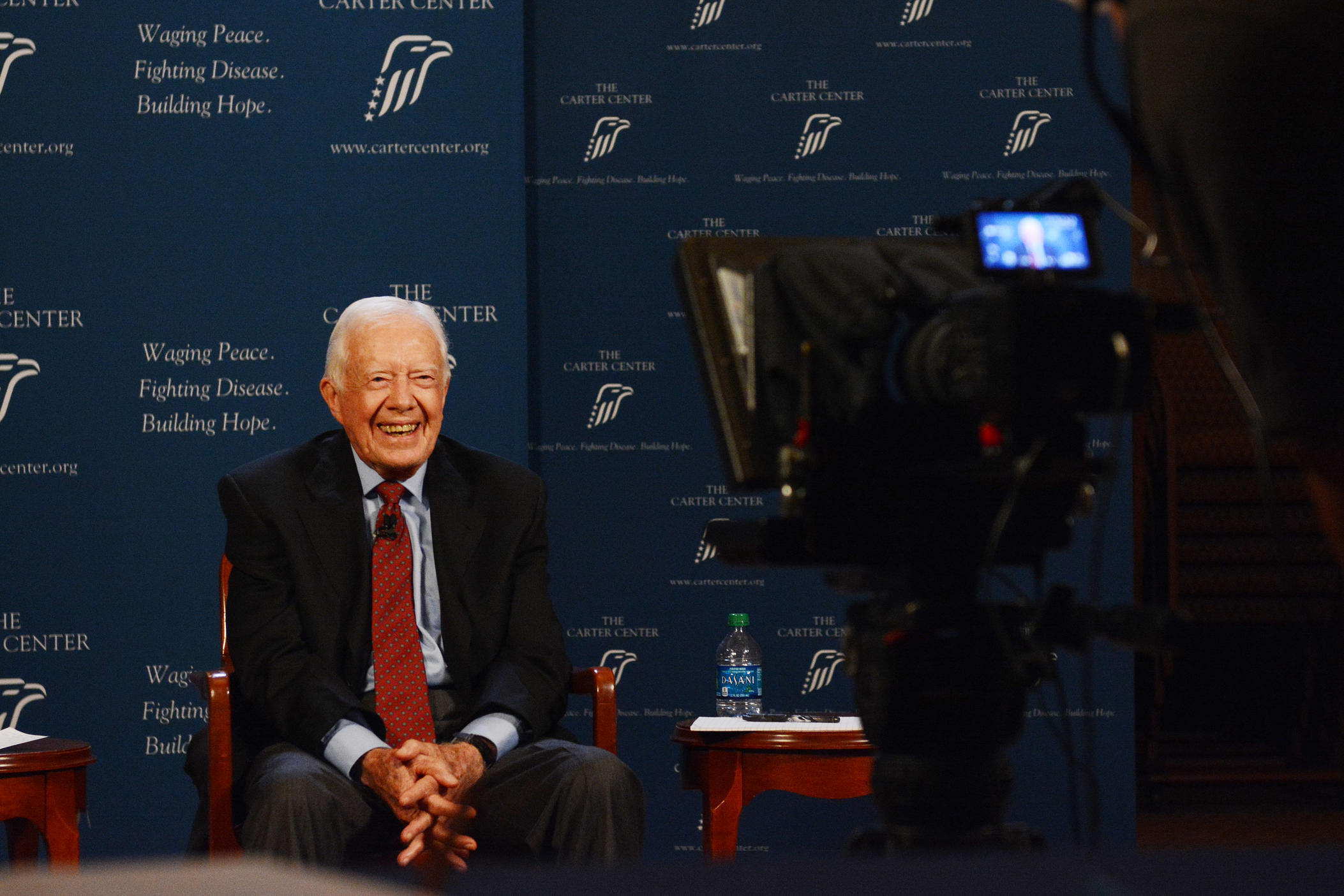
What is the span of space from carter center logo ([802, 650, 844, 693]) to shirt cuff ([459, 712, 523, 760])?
1.66 meters

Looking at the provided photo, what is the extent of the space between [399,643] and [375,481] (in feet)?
1.16

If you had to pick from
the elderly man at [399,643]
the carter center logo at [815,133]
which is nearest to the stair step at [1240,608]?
the carter center logo at [815,133]

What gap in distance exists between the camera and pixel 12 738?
2.80m

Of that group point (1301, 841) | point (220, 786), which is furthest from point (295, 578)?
point (1301, 841)

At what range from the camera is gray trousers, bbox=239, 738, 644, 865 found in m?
2.15

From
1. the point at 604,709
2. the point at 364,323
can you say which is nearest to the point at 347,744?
the point at 604,709

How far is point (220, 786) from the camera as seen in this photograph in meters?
2.31

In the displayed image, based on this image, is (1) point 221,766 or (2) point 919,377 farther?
(1) point 221,766

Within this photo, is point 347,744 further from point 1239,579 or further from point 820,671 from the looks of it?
point 1239,579

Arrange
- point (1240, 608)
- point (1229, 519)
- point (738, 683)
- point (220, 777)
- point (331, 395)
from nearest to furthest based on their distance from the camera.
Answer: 1. point (220, 777)
2. point (331, 395)
3. point (738, 683)
4. point (1240, 608)
5. point (1229, 519)

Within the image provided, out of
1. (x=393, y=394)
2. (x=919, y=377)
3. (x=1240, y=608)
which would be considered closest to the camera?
(x=919, y=377)

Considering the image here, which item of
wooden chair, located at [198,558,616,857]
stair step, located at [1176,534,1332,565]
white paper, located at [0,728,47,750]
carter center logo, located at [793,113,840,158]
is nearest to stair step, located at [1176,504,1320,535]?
stair step, located at [1176,534,1332,565]

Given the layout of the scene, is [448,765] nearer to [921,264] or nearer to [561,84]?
[921,264]

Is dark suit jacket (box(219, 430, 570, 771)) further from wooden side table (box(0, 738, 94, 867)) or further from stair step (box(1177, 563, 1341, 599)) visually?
stair step (box(1177, 563, 1341, 599))
